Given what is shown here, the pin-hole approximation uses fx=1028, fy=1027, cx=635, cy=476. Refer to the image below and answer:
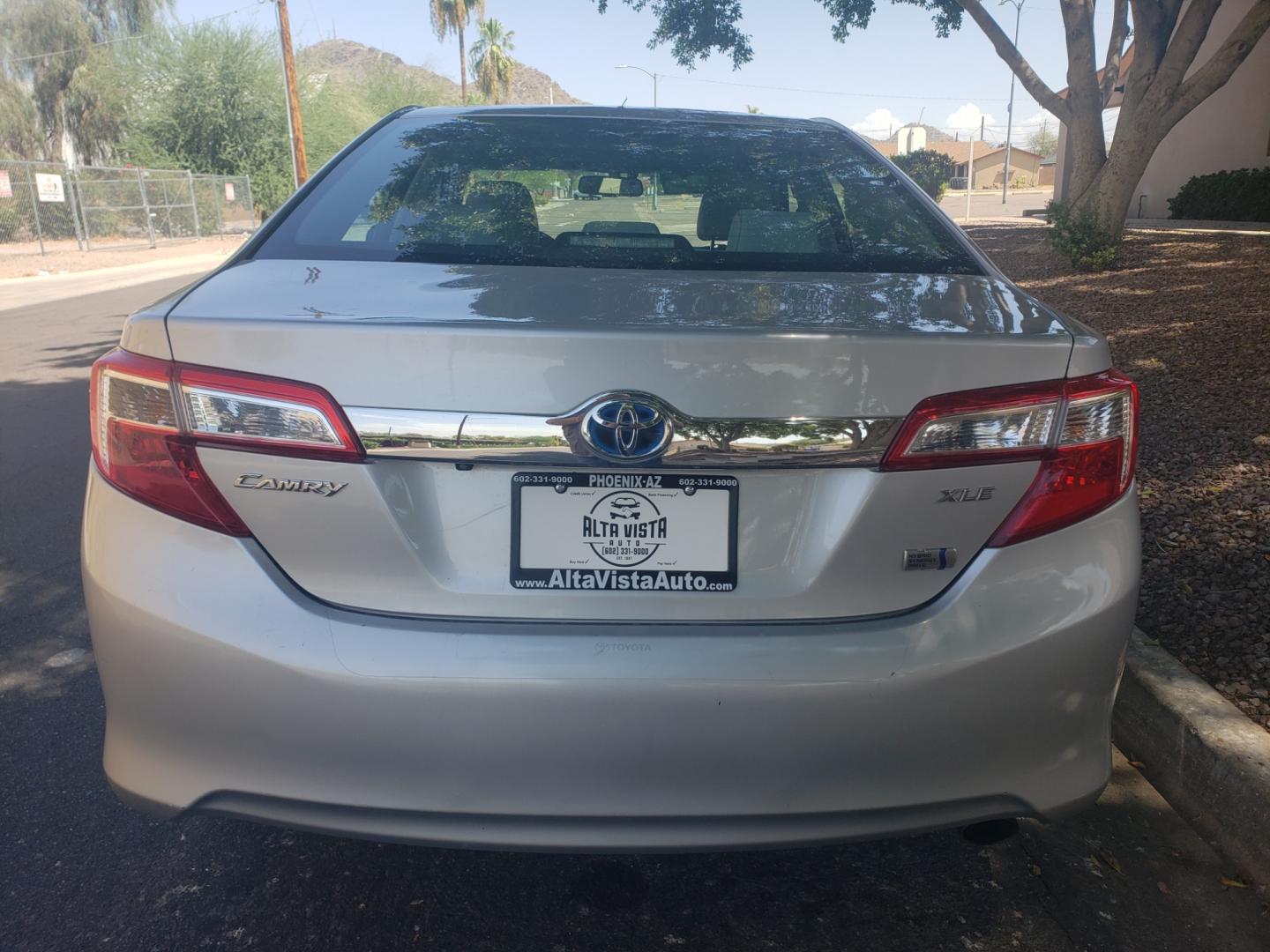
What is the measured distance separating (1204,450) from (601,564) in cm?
434

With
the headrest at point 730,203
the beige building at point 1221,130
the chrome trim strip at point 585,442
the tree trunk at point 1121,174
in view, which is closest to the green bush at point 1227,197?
the beige building at point 1221,130

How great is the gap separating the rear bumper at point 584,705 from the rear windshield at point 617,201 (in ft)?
2.71

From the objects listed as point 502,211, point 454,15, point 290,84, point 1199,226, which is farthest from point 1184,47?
point 454,15

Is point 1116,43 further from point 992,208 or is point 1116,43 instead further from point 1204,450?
point 992,208

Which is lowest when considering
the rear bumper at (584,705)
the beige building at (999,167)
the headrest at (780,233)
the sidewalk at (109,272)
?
the sidewalk at (109,272)

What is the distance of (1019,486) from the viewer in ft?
5.87

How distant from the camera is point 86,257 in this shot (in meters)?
26.5

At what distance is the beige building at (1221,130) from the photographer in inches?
837

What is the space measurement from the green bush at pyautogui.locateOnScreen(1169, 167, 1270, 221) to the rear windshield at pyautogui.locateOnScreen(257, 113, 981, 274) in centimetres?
1985

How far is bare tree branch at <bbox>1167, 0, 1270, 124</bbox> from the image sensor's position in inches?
423

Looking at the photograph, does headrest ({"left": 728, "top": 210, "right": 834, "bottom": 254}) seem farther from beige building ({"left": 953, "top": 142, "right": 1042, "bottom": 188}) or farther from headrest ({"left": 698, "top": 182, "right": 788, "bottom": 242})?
beige building ({"left": 953, "top": 142, "right": 1042, "bottom": 188})

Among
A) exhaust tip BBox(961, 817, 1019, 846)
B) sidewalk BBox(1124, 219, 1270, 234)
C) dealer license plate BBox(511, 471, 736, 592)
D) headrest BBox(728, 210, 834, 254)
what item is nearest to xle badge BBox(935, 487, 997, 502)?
dealer license plate BBox(511, 471, 736, 592)

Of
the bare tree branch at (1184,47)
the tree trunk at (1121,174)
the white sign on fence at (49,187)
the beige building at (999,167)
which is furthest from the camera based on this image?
the beige building at (999,167)

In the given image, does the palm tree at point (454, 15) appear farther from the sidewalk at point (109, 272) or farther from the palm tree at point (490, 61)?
the sidewalk at point (109, 272)
